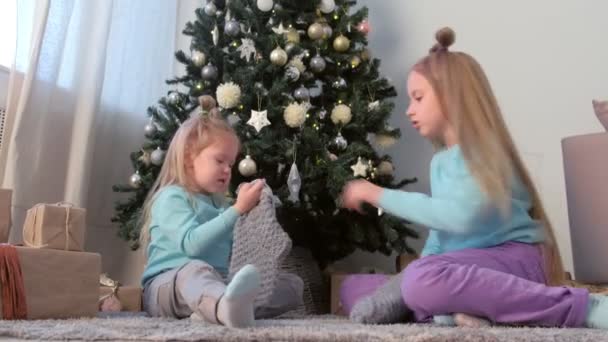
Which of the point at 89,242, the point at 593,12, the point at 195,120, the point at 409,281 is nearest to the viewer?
the point at 409,281

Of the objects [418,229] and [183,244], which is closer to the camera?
[183,244]

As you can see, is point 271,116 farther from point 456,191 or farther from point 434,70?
point 456,191

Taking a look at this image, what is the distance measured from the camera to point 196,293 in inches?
46.8

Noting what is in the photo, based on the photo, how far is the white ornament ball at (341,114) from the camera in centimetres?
193

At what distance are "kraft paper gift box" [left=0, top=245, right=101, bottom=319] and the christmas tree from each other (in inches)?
22.0

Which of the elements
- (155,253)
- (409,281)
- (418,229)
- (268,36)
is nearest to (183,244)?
(155,253)

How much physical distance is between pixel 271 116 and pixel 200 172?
408mm

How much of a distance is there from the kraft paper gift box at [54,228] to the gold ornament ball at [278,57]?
0.78 meters

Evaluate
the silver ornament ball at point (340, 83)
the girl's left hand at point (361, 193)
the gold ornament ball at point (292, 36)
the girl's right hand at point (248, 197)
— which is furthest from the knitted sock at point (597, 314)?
the gold ornament ball at point (292, 36)

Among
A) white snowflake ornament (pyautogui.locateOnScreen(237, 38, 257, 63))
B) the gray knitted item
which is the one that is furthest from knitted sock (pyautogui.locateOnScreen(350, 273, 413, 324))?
white snowflake ornament (pyautogui.locateOnScreen(237, 38, 257, 63))

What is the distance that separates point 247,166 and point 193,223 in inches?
16.4

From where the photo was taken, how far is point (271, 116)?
189cm

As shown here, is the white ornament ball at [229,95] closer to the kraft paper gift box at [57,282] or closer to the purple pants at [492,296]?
the kraft paper gift box at [57,282]

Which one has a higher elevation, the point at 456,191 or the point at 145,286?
the point at 456,191
